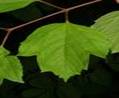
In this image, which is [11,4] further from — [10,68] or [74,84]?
[74,84]

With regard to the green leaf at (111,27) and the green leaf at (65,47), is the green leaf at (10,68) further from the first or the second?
the green leaf at (111,27)

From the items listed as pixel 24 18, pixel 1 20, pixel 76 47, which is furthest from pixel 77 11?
pixel 76 47

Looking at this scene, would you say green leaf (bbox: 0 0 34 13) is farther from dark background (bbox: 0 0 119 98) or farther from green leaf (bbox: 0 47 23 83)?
dark background (bbox: 0 0 119 98)

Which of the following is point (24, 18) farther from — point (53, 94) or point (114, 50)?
point (53, 94)

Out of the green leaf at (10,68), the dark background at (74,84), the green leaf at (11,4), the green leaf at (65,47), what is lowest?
the dark background at (74,84)

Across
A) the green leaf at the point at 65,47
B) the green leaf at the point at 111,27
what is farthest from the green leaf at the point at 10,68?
the green leaf at the point at 111,27

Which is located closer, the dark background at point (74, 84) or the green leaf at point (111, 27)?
the green leaf at point (111, 27)

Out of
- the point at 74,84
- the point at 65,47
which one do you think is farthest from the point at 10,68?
the point at 74,84

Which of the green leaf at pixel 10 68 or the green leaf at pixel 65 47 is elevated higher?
the green leaf at pixel 65 47
